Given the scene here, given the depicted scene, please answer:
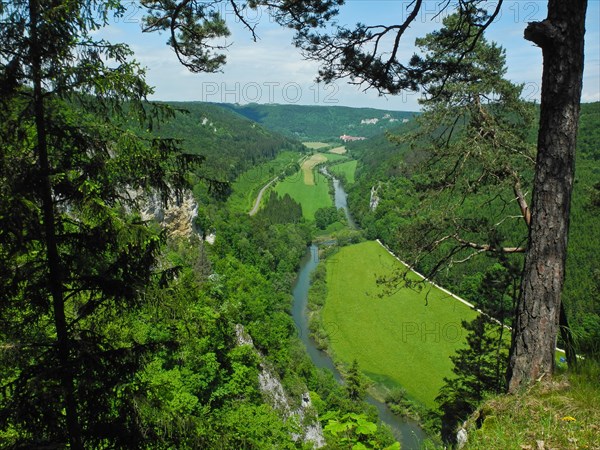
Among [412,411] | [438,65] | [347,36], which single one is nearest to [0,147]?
[347,36]

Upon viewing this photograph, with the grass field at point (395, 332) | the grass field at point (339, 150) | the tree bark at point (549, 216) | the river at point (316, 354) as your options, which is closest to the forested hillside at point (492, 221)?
the tree bark at point (549, 216)

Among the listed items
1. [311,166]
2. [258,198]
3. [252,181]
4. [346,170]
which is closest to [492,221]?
[258,198]

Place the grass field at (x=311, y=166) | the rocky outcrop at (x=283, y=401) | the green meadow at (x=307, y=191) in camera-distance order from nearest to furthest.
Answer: the rocky outcrop at (x=283, y=401)
the green meadow at (x=307, y=191)
the grass field at (x=311, y=166)

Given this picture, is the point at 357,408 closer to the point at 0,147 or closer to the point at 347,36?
the point at 347,36

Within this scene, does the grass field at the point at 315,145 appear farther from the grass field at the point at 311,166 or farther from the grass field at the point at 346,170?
the grass field at the point at 346,170

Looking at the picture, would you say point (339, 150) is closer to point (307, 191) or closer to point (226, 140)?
point (226, 140)

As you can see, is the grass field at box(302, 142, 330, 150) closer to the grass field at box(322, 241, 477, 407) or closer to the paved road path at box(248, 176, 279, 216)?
the paved road path at box(248, 176, 279, 216)
